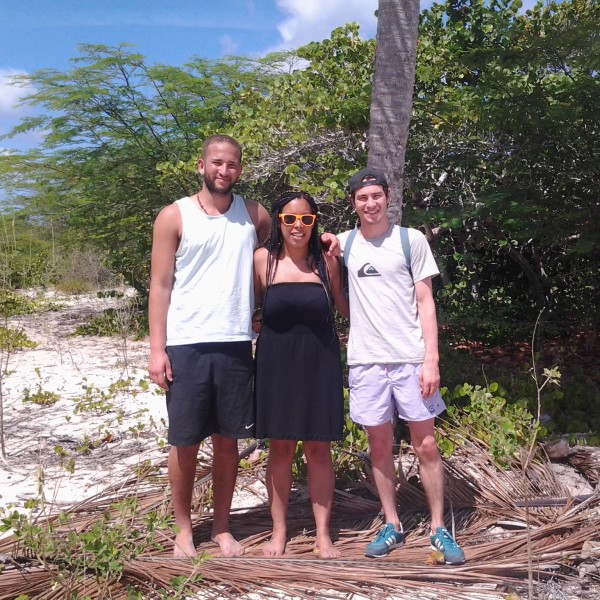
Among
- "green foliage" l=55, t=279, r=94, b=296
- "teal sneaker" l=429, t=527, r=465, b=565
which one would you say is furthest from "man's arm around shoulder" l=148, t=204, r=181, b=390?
"green foliage" l=55, t=279, r=94, b=296

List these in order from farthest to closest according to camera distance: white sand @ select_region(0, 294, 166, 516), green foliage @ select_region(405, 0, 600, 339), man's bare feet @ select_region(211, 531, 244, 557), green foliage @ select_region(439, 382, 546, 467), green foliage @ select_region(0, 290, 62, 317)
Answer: green foliage @ select_region(0, 290, 62, 317) < green foliage @ select_region(405, 0, 600, 339) < white sand @ select_region(0, 294, 166, 516) < green foliage @ select_region(439, 382, 546, 467) < man's bare feet @ select_region(211, 531, 244, 557)

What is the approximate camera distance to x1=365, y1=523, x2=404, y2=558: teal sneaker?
3459mm

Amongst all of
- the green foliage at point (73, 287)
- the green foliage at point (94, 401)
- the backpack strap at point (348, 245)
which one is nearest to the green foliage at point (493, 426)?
the backpack strap at point (348, 245)

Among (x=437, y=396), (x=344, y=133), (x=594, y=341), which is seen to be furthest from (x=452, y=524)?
(x=594, y=341)

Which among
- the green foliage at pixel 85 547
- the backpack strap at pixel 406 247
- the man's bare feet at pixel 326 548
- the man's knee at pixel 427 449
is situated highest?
the backpack strap at pixel 406 247

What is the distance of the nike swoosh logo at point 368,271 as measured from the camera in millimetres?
3449

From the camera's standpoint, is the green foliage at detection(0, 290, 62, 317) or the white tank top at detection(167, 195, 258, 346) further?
the green foliage at detection(0, 290, 62, 317)

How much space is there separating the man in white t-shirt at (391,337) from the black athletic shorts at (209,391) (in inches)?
21.4

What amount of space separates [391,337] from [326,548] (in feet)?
3.58

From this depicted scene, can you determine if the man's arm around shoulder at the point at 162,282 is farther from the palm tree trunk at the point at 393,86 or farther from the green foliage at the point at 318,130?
the green foliage at the point at 318,130

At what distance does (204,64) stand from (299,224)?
8.73m

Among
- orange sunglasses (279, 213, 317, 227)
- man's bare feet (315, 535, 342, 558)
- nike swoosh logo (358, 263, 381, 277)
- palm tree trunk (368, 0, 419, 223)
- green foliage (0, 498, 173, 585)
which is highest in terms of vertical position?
palm tree trunk (368, 0, 419, 223)

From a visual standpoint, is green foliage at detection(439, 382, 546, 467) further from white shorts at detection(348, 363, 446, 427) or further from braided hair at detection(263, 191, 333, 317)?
braided hair at detection(263, 191, 333, 317)

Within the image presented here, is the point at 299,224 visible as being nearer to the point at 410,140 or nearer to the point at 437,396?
the point at 437,396
